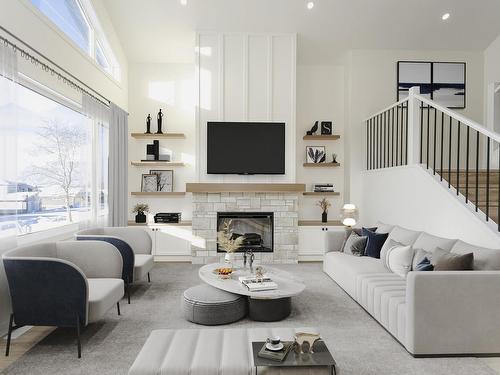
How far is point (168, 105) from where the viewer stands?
7.33 m

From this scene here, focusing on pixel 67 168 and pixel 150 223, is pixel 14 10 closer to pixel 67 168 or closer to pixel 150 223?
pixel 67 168

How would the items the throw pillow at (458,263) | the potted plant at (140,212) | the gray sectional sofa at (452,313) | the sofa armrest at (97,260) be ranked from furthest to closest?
the potted plant at (140,212), the sofa armrest at (97,260), the throw pillow at (458,263), the gray sectional sofa at (452,313)

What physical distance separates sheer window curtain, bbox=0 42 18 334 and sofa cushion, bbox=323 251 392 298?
11.1 feet

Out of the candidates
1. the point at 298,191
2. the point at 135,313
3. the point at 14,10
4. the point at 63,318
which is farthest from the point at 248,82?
the point at 63,318

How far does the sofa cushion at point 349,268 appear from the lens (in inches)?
175

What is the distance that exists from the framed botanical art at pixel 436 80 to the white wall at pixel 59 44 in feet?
16.2

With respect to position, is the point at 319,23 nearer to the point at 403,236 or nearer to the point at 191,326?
the point at 403,236

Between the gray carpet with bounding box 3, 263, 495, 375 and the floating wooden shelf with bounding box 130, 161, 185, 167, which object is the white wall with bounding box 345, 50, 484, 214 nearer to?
the gray carpet with bounding box 3, 263, 495, 375

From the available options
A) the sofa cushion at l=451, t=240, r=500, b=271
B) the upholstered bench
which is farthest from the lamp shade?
the upholstered bench

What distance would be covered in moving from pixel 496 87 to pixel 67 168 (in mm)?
7114

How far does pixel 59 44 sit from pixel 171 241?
346 cm

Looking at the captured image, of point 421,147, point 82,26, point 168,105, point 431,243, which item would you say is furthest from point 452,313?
point 168,105

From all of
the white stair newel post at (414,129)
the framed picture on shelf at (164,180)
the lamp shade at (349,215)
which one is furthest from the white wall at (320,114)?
the framed picture on shelf at (164,180)

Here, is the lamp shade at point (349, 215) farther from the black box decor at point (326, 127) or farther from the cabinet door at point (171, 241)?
the cabinet door at point (171, 241)
